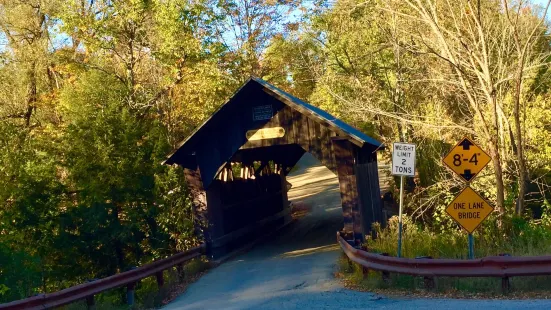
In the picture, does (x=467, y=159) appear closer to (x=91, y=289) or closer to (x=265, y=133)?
(x=91, y=289)

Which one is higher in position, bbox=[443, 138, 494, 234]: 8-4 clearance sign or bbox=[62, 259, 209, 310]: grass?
bbox=[443, 138, 494, 234]: 8-4 clearance sign

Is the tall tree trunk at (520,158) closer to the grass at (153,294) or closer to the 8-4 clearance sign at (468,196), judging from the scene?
the 8-4 clearance sign at (468,196)

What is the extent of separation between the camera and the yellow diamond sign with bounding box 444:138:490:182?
11117 mm

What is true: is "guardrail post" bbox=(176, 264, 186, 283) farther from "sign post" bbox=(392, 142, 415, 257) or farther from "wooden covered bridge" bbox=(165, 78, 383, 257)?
"sign post" bbox=(392, 142, 415, 257)

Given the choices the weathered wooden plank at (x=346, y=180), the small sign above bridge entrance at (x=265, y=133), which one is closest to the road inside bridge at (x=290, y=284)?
the weathered wooden plank at (x=346, y=180)

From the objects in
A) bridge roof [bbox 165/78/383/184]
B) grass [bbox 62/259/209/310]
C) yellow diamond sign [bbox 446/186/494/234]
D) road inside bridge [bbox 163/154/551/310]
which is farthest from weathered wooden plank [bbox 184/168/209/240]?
yellow diamond sign [bbox 446/186/494/234]

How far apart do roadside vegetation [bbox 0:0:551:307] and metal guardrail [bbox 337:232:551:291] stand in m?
2.21

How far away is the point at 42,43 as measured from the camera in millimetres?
30797

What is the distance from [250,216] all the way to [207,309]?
11.4m

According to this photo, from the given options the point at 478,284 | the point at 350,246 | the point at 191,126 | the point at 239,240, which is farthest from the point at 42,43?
the point at 478,284

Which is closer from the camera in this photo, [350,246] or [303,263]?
[350,246]

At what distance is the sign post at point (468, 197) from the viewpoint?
1088 cm

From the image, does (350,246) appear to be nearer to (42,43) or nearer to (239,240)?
(239,240)

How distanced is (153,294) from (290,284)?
9.37ft
